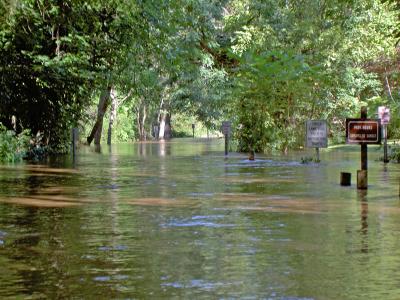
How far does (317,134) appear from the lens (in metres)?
32.2

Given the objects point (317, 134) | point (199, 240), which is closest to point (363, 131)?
point (199, 240)

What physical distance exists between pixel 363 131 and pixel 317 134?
470 inches

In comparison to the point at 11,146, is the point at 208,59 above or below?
above

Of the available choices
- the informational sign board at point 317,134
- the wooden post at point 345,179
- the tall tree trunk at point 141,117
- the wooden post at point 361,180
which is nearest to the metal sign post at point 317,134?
the informational sign board at point 317,134

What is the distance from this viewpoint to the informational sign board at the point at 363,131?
20078mm

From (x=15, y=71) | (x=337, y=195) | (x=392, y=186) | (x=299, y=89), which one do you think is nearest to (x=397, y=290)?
(x=337, y=195)

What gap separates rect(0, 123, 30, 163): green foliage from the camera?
33341 millimetres

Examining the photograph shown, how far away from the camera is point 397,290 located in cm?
779

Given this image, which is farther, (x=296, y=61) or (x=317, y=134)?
(x=296, y=61)

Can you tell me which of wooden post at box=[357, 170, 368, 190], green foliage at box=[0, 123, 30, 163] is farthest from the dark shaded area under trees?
wooden post at box=[357, 170, 368, 190]

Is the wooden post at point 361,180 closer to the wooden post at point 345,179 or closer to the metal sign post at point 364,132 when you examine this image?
Answer: the metal sign post at point 364,132

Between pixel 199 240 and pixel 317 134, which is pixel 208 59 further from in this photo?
pixel 199 240

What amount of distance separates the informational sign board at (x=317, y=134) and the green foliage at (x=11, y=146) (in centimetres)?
1104

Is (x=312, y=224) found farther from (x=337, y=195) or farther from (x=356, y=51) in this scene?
(x=356, y=51)
